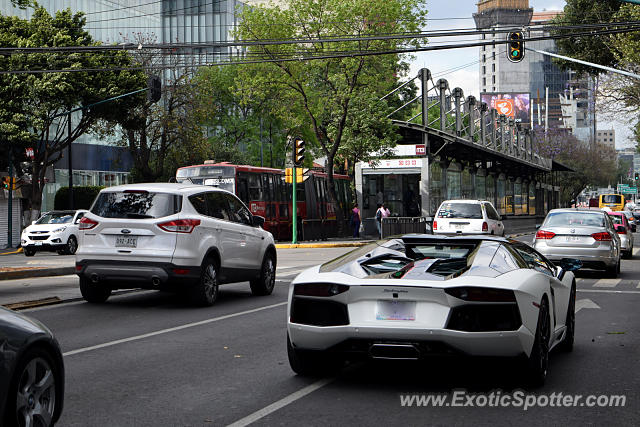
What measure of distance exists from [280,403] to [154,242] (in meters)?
6.65

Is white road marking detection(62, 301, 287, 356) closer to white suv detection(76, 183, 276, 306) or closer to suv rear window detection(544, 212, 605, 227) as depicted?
white suv detection(76, 183, 276, 306)

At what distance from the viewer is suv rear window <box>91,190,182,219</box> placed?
41.7 feet

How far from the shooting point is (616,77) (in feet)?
119

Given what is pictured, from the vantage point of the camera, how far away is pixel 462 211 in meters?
29.3

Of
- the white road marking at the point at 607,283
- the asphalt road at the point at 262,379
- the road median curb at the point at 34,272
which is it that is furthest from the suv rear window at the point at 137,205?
the white road marking at the point at 607,283

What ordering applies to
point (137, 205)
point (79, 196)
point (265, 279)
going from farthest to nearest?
point (79, 196) < point (265, 279) < point (137, 205)

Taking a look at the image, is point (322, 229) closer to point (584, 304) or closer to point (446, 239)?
point (584, 304)

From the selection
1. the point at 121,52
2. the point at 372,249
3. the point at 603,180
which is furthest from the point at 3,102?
the point at 603,180

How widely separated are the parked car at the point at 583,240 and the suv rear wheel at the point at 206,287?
8.66 meters

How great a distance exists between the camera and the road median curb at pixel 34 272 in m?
18.6

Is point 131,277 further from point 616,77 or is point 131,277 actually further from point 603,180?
point 603,180

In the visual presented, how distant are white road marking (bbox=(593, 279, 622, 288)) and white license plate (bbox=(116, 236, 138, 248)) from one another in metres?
9.48

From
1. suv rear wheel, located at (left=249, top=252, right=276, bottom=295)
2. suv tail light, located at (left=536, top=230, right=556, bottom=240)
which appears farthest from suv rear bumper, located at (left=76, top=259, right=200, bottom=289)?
suv tail light, located at (left=536, top=230, right=556, bottom=240)

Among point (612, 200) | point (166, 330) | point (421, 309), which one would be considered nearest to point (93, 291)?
point (166, 330)
